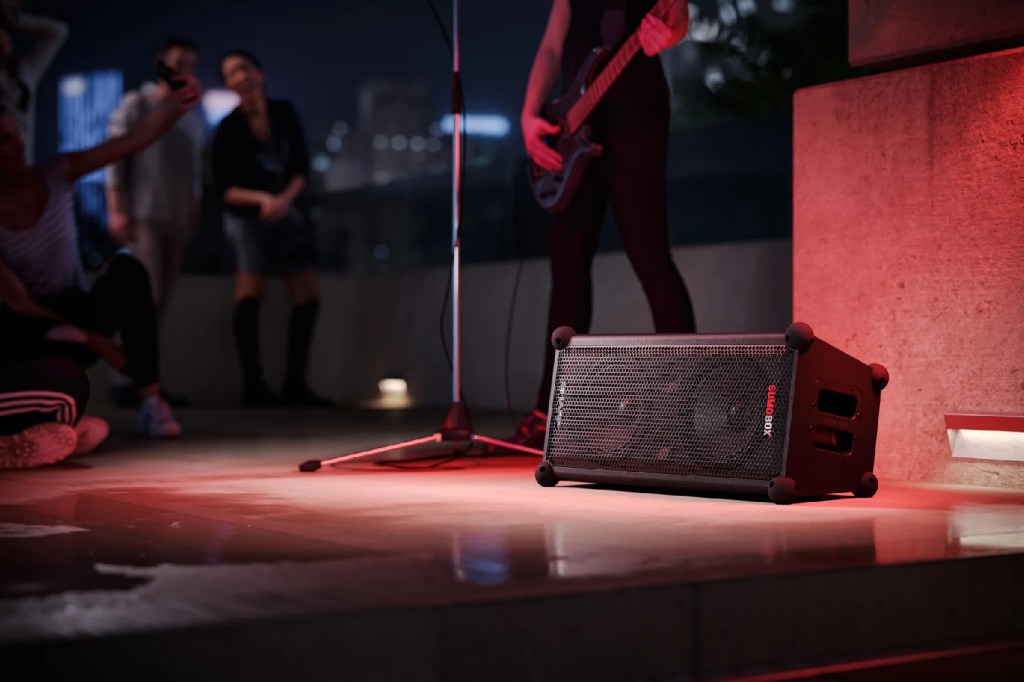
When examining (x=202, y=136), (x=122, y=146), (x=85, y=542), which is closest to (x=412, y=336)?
(x=202, y=136)

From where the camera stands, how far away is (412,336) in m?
8.58

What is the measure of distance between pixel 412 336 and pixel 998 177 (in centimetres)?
535

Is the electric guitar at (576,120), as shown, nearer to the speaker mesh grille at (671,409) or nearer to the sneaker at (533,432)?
the sneaker at (533,432)

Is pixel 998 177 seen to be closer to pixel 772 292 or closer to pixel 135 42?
pixel 772 292

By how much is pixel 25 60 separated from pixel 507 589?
7.96 meters

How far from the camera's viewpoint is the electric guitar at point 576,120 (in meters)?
4.40

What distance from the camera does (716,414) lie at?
3.20 meters

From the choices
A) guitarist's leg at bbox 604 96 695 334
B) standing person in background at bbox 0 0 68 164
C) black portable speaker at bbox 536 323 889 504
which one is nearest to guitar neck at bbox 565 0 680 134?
guitarist's leg at bbox 604 96 695 334

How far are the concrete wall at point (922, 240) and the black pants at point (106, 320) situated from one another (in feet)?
8.11

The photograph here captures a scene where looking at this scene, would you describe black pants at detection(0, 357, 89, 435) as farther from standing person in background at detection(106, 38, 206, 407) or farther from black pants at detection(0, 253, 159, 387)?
standing person in background at detection(106, 38, 206, 407)

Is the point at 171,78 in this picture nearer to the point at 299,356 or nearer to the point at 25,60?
the point at 299,356

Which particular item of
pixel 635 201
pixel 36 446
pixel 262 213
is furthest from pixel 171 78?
pixel 262 213

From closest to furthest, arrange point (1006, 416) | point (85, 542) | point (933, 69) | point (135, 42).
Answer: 1. point (85, 542)
2. point (1006, 416)
3. point (933, 69)
4. point (135, 42)

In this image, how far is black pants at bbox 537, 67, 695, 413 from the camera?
434 cm
